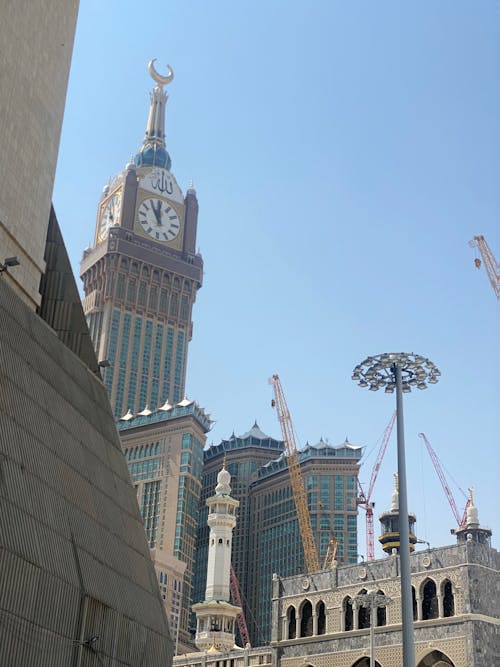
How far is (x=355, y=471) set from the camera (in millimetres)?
159875

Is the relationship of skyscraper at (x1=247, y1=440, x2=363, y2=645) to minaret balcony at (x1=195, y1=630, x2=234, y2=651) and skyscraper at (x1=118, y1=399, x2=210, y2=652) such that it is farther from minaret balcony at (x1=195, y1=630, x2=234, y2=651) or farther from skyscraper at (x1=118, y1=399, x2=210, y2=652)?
minaret balcony at (x1=195, y1=630, x2=234, y2=651)

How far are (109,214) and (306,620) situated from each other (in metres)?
123

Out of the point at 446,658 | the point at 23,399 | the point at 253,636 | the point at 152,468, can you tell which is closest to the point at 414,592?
the point at 446,658

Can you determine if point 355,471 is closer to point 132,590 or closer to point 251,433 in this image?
point 251,433

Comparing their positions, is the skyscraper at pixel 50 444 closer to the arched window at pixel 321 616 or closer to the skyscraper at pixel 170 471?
the arched window at pixel 321 616

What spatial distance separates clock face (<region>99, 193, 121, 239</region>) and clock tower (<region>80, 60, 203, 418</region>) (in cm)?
18

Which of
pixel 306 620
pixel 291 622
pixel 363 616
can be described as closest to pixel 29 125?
pixel 363 616

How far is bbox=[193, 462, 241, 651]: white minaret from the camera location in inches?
2955

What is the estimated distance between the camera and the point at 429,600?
56062mm

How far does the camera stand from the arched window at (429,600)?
55.5 meters

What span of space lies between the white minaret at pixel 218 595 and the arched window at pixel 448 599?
24.1m

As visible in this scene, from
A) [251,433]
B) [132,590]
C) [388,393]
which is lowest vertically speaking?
[132,590]

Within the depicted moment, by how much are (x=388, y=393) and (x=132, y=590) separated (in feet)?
42.5

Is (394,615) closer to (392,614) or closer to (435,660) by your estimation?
(392,614)
